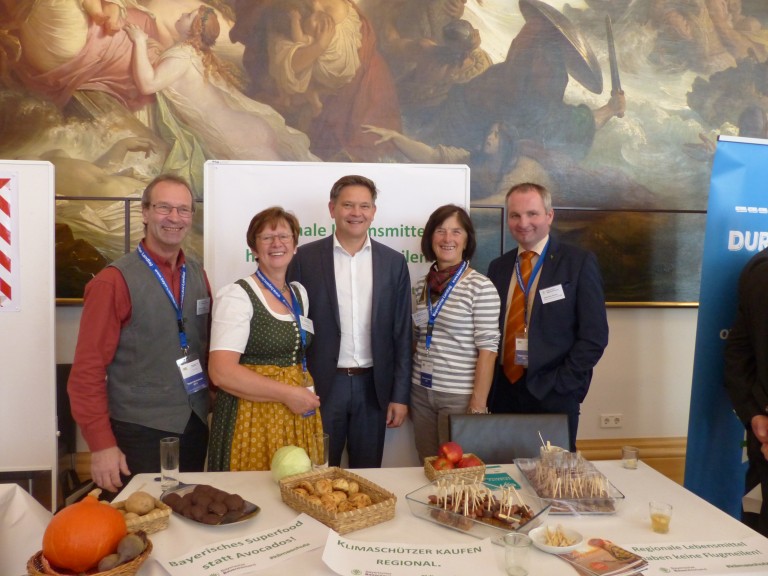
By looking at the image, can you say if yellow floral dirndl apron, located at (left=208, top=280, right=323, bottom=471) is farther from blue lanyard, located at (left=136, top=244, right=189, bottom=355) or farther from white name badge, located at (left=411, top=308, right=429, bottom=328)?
white name badge, located at (left=411, top=308, right=429, bottom=328)

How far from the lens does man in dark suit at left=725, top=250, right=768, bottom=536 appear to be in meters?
2.37

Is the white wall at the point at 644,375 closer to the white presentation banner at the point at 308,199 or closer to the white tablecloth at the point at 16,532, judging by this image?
the white presentation banner at the point at 308,199

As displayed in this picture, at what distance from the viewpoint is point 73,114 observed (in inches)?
133

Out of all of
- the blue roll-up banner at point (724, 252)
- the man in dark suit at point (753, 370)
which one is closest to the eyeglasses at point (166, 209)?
the man in dark suit at point (753, 370)

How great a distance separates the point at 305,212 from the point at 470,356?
1.14m

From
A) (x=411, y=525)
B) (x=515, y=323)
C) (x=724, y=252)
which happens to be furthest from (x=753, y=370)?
(x=411, y=525)

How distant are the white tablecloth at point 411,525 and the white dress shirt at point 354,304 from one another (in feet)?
2.80

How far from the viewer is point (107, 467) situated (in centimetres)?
207

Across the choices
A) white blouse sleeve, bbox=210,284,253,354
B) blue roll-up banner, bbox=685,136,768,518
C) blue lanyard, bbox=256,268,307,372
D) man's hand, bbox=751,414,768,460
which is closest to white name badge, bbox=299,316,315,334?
blue lanyard, bbox=256,268,307,372

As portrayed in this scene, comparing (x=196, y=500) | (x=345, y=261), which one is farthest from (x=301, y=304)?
(x=196, y=500)

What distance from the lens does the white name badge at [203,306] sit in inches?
91.7

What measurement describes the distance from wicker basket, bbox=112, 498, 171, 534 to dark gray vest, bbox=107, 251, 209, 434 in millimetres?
743

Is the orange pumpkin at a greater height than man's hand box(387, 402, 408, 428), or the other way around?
the orange pumpkin

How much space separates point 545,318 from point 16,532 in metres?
2.13
